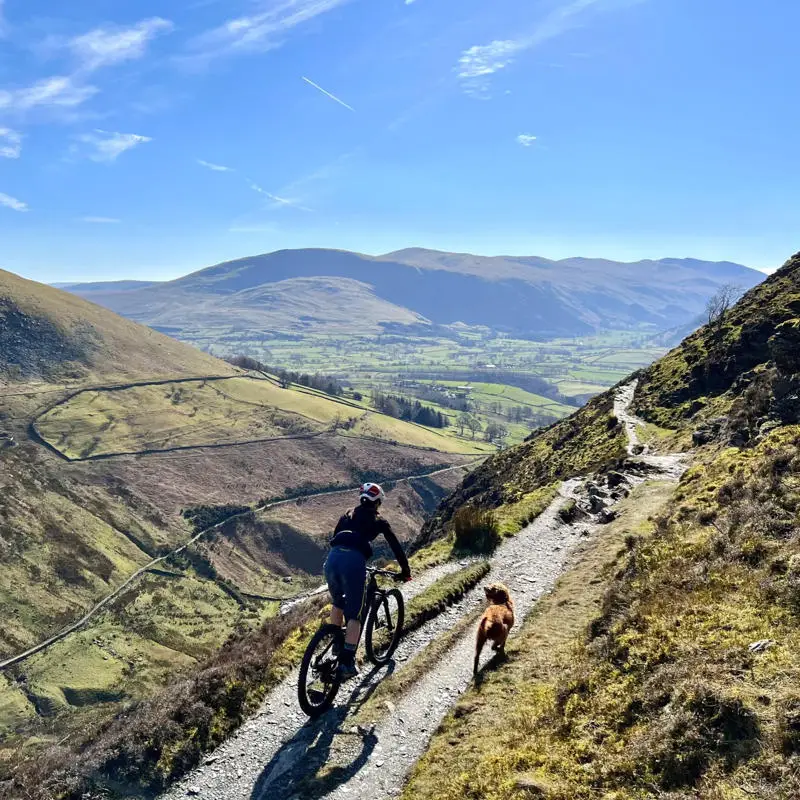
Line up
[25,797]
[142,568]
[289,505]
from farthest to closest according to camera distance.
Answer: [289,505] < [142,568] < [25,797]

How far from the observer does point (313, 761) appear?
9398 millimetres

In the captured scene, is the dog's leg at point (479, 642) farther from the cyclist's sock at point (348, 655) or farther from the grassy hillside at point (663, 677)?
the cyclist's sock at point (348, 655)

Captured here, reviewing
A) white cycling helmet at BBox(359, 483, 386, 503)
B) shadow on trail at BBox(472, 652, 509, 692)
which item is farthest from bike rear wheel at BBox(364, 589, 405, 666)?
white cycling helmet at BBox(359, 483, 386, 503)

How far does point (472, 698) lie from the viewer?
10.7m

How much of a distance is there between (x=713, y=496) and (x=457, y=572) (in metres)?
9.20

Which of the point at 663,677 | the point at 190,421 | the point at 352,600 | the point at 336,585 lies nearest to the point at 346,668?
the point at 352,600

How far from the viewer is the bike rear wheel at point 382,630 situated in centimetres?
1175

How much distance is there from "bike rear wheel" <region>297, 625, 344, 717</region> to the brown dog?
313 cm

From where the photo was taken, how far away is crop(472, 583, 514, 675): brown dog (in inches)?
449

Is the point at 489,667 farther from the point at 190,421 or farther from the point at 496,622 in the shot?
the point at 190,421

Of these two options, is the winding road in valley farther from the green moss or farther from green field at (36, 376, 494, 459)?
the green moss

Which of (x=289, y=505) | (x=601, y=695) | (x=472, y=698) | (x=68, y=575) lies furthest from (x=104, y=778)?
(x=289, y=505)

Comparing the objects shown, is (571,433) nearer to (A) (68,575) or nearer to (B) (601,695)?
(B) (601,695)

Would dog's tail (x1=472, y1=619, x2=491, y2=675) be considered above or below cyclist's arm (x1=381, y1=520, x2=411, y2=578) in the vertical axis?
below
